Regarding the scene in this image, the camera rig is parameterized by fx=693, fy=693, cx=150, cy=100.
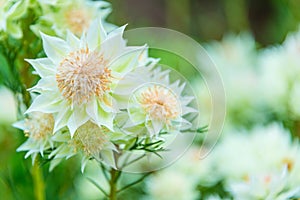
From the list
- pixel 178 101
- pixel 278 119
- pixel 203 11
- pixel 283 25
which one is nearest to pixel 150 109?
pixel 178 101

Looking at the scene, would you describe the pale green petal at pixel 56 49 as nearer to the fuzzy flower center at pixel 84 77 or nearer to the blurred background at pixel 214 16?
the fuzzy flower center at pixel 84 77

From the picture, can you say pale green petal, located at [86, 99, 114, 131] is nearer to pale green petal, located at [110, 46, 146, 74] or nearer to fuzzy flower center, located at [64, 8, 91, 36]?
pale green petal, located at [110, 46, 146, 74]

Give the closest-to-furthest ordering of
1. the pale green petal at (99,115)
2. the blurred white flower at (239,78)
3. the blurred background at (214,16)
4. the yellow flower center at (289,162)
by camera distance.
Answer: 1. the pale green petal at (99,115)
2. the yellow flower center at (289,162)
3. the blurred white flower at (239,78)
4. the blurred background at (214,16)

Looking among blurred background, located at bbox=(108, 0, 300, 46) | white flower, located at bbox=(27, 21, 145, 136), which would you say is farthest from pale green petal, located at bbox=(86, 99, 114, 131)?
blurred background, located at bbox=(108, 0, 300, 46)

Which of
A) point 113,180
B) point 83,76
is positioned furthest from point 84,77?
point 113,180

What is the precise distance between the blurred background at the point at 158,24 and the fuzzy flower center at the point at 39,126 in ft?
0.33

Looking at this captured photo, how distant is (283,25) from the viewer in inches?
60.6

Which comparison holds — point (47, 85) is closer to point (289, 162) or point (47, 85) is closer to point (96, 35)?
point (96, 35)

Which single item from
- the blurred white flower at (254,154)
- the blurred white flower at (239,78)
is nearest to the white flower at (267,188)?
the blurred white flower at (254,154)

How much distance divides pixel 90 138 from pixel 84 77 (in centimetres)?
5

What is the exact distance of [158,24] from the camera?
2133mm

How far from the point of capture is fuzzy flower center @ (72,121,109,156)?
1.94ft

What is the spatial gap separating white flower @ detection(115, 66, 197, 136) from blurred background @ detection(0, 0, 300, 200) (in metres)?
0.20

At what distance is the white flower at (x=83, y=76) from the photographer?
1.91 ft
